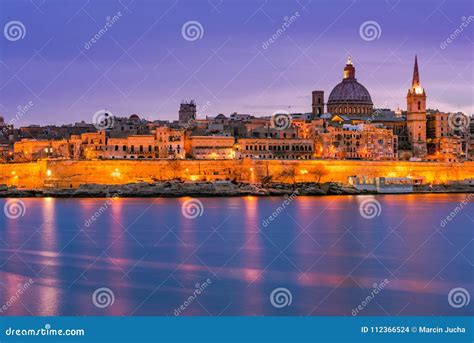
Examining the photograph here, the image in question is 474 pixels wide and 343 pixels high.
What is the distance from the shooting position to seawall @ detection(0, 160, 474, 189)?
24.9 metres

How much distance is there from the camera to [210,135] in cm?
2998

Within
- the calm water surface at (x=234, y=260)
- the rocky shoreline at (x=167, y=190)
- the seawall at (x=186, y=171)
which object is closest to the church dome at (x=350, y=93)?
the seawall at (x=186, y=171)

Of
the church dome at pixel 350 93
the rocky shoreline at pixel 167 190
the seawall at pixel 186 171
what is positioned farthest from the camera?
the church dome at pixel 350 93

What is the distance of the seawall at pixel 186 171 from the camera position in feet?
81.7

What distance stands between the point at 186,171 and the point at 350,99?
1723cm

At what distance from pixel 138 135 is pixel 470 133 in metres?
18.6

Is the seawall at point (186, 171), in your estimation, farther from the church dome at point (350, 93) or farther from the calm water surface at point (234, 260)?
the church dome at point (350, 93)

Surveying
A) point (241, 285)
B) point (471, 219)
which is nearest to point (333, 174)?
point (471, 219)

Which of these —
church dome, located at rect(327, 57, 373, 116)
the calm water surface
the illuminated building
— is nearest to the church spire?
church dome, located at rect(327, 57, 373, 116)

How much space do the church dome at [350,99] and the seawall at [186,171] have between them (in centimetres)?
1249

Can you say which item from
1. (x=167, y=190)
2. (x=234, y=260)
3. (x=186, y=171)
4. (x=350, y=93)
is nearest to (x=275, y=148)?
(x=186, y=171)

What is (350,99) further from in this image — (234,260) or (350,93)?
(234,260)

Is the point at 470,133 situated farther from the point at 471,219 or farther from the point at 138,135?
the point at 471,219

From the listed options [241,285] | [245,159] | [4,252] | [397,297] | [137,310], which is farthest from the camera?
[245,159]
